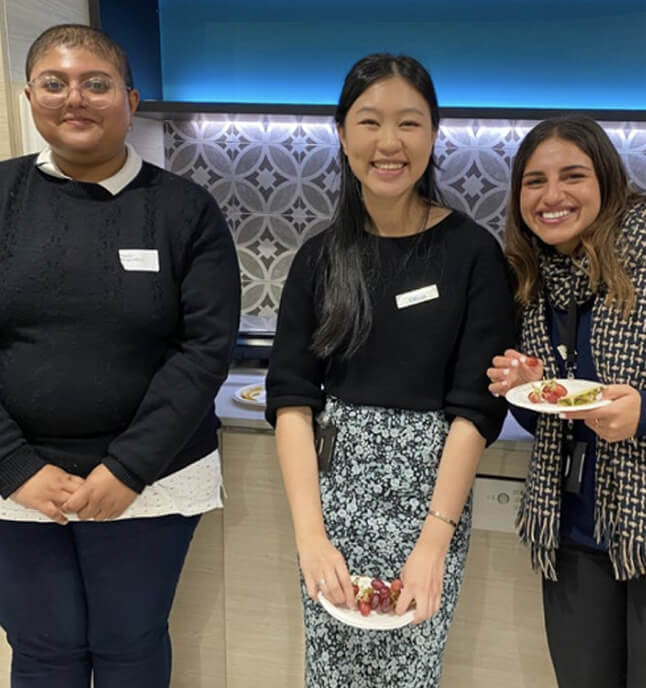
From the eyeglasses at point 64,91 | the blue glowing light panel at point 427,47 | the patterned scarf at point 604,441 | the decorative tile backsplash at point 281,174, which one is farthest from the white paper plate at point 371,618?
the blue glowing light panel at point 427,47

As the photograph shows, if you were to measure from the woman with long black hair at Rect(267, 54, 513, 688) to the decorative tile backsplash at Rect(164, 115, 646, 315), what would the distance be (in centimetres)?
75

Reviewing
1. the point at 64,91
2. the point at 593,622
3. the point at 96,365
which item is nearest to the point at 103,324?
the point at 96,365

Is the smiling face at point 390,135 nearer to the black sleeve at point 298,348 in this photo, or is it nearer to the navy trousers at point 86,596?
the black sleeve at point 298,348

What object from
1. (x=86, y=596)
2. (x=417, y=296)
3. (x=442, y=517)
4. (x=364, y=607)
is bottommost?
(x=86, y=596)

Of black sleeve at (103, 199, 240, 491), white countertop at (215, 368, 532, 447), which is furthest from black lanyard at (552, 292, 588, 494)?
black sleeve at (103, 199, 240, 491)

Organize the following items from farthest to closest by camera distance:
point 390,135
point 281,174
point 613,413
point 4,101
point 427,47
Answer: point 281,174 < point 427,47 < point 4,101 < point 390,135 < point 613,413

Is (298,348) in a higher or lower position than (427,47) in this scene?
lower

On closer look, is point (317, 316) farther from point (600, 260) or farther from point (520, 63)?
point (520, 63)

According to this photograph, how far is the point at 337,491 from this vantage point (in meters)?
1.28

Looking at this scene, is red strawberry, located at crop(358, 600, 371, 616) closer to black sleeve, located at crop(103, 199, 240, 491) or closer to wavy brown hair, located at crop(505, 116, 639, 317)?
black sleeve, located at crop(103, 199, 240, 491)

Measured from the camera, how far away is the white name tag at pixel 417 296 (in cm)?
124

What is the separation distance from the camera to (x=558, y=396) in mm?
1100

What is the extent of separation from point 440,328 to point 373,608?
1.50 ft

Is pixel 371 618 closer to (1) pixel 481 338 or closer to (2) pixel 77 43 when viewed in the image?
(1) pixel 481 338
